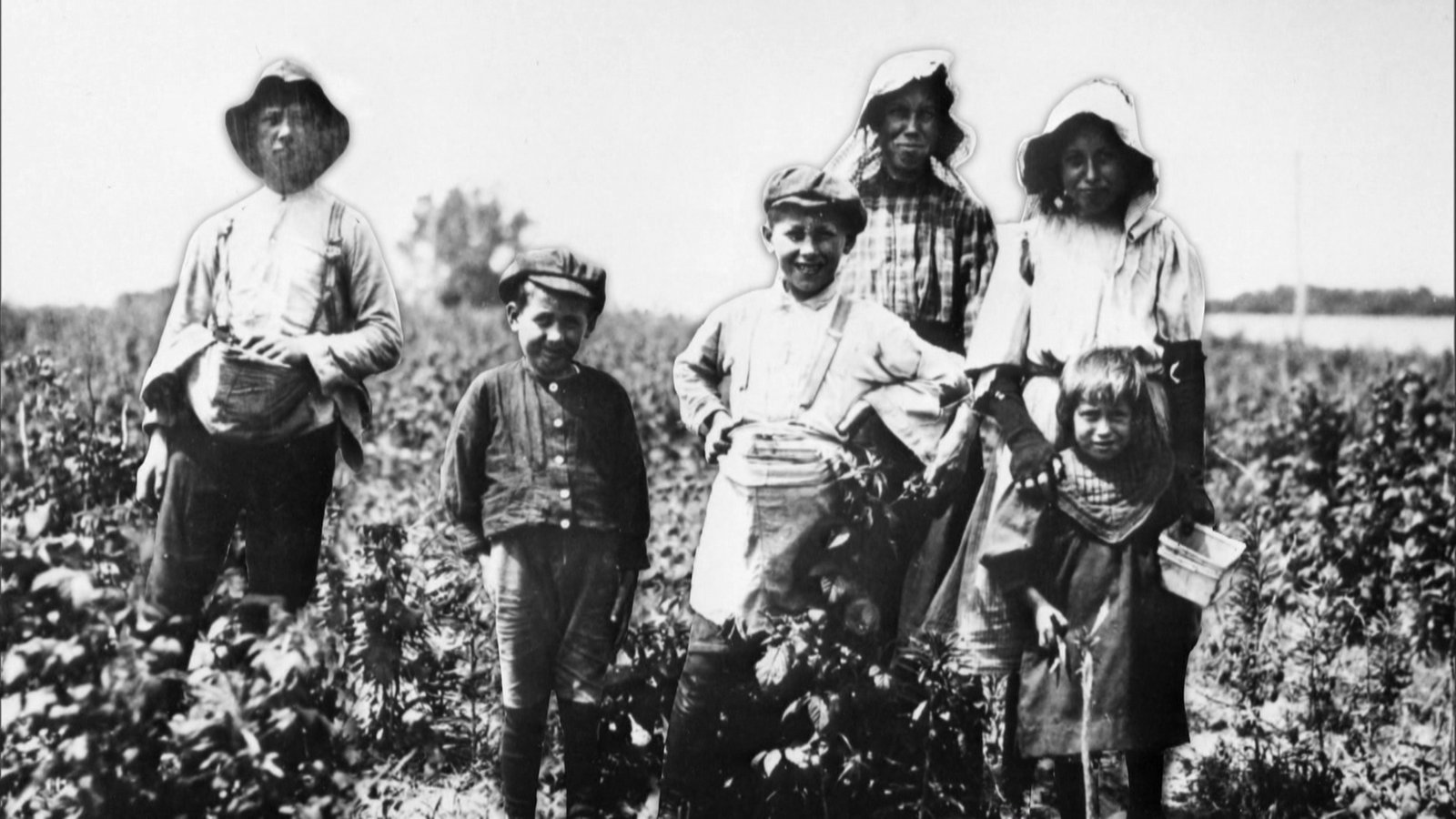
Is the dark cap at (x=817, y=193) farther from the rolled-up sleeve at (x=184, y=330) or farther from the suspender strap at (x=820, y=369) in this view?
the rolled-up sleeve at (x=184, y=330)

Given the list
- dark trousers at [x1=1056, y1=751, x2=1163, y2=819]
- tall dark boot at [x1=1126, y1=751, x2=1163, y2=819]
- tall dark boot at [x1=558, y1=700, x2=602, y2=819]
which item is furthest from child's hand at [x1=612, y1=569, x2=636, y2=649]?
tall dark boot at [x1=1126, y1=751, x2=1163, y2=819]

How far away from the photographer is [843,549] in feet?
14.2

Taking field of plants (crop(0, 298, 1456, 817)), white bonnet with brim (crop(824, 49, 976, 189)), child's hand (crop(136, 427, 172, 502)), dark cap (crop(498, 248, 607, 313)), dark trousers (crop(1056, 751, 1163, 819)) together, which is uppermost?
white bonnet with brim (crop(824, 49, 976, 189))

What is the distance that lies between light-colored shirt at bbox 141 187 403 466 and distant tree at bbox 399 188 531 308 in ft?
1.88

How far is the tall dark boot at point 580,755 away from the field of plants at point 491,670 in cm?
11

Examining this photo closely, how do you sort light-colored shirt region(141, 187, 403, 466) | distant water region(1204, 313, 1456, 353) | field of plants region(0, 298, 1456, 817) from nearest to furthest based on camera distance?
field of plants region(0, 298, 1456, 817) → light-colored shirt region(141, 187, 403, 466) → distant water region(1204, 313, 1456, 353)

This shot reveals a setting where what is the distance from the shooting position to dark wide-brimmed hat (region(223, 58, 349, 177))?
14.4 feet

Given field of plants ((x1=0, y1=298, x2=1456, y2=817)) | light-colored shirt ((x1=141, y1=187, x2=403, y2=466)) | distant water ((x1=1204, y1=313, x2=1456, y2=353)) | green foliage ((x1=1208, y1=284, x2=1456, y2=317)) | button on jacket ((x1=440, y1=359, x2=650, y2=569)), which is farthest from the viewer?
distant water ((x1=1204, y1=313, x2=1456, y2=353))

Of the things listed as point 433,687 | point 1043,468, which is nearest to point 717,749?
point 433,687

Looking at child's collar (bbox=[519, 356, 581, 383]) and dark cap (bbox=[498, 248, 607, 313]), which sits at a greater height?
dark cap (bbox=[498, 248, 607, 313])

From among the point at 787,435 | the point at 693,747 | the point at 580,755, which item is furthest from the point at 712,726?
the point at 787,435

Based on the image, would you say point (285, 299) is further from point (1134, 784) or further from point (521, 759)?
point (1134, 784)

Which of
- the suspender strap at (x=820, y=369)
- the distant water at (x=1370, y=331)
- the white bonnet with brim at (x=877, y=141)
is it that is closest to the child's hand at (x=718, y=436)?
the suspender strap at (x=820, y=369)

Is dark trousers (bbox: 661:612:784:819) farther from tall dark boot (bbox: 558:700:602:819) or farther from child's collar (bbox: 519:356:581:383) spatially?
child's collar (bbox: 519:356:581:383)
